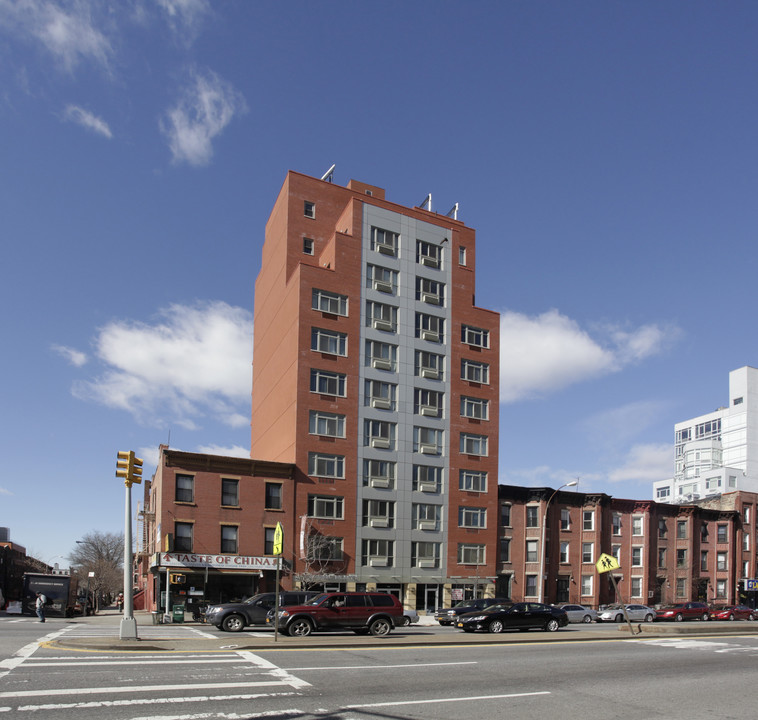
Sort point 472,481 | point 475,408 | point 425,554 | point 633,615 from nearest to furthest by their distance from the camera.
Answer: point 633,615, point 425,554, point 472,481, point 475,408

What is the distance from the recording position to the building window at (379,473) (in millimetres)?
55344

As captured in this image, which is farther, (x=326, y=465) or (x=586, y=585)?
(x=586, y=585)

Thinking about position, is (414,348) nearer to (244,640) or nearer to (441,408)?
(441,408)

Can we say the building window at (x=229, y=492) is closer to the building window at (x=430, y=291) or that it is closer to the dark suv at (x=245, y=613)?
the dark suv at (x=245, y=613)

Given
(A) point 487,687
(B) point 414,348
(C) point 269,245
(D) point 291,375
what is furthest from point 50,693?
(C) point 269,245

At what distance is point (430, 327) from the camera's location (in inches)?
2361

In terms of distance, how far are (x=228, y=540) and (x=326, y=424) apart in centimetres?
1082

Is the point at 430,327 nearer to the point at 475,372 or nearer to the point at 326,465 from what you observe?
the point at 475,372

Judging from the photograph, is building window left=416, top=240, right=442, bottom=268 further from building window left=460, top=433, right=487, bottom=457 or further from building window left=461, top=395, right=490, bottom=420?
building window left=460, top=433, right=487, bottom=457

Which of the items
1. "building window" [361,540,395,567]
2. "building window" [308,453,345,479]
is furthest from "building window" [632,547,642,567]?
"building window" [308,453,345,479]

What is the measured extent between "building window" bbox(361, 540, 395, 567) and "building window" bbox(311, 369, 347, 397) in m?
11.2

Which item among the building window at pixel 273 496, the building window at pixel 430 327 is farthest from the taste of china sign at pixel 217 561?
the building window at pixel 430 327

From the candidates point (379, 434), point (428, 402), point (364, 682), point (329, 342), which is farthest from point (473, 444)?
point (364, 682)

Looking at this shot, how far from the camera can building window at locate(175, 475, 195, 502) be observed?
48.0m
